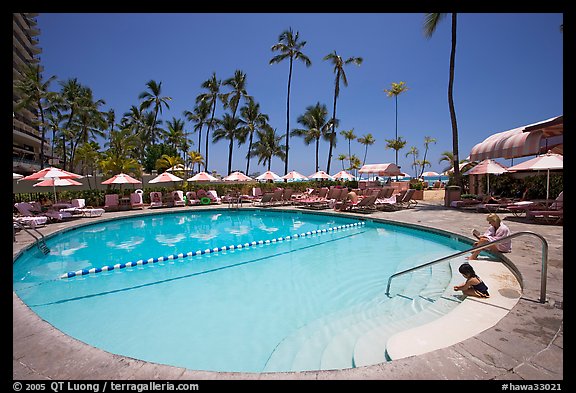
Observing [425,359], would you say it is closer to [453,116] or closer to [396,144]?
[453,116]

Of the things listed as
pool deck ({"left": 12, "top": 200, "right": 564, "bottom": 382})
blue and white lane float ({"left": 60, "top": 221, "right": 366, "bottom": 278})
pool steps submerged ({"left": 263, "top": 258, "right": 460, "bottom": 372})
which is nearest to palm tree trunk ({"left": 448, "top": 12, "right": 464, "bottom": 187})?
blue and white lane float ({"left": 60, "top": 221, "right": 366, "bottom": 278})

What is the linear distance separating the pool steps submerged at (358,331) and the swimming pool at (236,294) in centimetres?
2

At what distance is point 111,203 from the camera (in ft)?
55.7

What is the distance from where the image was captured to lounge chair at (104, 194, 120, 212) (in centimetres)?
1686

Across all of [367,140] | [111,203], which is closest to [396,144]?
[367,140]

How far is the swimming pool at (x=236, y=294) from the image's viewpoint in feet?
12.7

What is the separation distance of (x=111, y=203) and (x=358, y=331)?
17391 millimetres

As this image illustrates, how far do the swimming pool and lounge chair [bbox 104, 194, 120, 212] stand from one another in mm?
6514

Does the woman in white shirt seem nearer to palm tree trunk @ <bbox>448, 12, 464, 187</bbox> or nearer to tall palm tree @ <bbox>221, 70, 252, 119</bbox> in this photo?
palm tree trunk @ <bbox>448, 12, 464, 187</bbox>

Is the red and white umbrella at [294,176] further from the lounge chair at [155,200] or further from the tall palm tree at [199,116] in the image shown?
the tall palm tree at [199,116]

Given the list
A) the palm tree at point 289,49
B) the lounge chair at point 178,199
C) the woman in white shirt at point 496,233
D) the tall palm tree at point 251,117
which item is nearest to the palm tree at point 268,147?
the tall palm tree at point 251,117
